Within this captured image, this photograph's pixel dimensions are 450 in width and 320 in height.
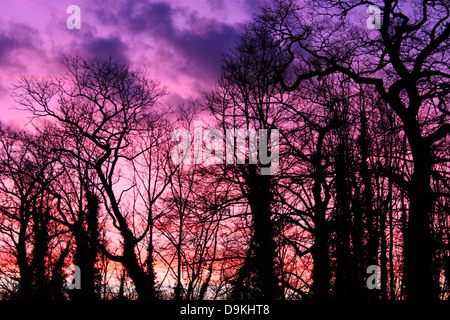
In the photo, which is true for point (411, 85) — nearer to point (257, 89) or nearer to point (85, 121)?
point (257, 89)

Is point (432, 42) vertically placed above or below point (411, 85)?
above

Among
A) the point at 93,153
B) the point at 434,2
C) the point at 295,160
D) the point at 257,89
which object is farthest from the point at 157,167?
the point at 434,2

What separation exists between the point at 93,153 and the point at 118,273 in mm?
15700

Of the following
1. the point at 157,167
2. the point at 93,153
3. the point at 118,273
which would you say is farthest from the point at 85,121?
the point at 118,273

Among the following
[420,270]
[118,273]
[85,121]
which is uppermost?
[85,121]

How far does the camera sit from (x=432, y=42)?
40.3 ft

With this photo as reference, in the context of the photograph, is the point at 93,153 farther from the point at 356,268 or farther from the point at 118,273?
the point at 118,273

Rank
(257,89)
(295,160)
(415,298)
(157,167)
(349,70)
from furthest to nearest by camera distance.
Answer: (157,167), (257,89), (295,160), (349,70), (415,298)

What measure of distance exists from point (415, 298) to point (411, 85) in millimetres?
6460

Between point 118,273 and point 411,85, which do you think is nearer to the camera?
point 411,85

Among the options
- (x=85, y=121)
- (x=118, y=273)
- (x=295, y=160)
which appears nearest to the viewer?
(x=295, y=160)

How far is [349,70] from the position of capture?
1377 centimetres

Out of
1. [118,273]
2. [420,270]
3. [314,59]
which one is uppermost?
[314,59]
